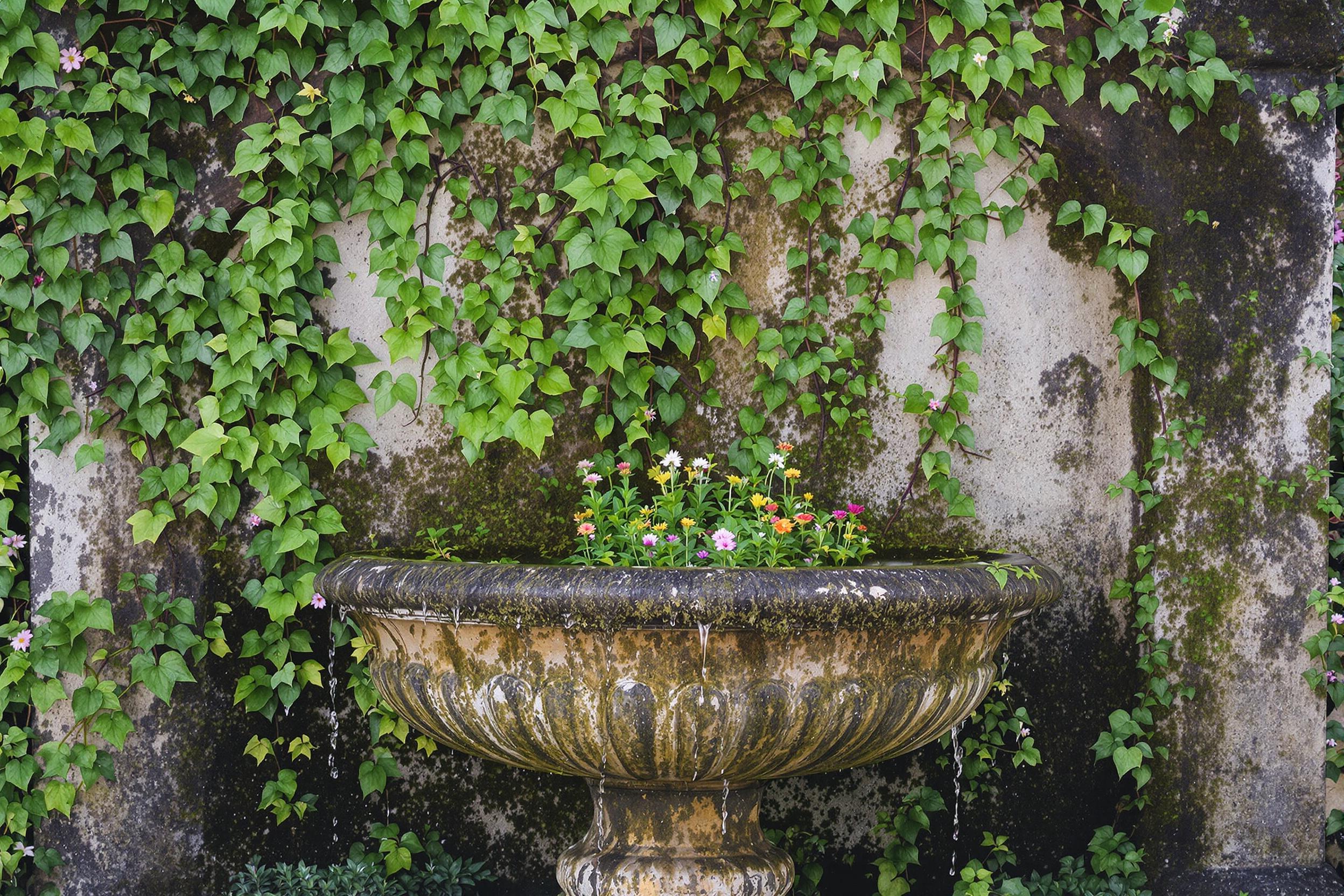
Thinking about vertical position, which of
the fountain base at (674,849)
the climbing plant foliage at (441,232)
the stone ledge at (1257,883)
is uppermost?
the climbing plant foliage at (441,232)

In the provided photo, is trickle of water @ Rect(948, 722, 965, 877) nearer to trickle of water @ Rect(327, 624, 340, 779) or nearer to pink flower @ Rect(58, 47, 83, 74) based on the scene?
trickle of water @ Rect(327, 624, 340, 779)

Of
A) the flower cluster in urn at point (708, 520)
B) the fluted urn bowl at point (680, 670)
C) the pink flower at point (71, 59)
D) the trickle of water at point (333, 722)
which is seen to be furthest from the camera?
the trickle of water at point (333, 722)

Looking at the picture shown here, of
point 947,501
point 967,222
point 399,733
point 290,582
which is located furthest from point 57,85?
point 947,501

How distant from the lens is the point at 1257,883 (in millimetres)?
2467

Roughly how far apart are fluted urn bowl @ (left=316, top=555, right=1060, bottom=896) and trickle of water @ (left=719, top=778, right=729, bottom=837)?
0.01 meters

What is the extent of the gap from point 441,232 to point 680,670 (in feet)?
4.62

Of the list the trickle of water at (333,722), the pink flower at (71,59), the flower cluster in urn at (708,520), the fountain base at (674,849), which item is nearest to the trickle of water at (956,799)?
the flower cluster in urn at (708,520)

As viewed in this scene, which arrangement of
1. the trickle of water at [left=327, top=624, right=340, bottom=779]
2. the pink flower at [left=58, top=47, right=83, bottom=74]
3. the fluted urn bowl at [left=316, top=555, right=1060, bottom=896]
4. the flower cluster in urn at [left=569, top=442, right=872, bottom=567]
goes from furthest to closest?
the trickle of water at [left=327, top=624, right=340, bottom=779] → the pink flower at [left=58, top=47, right=83, bottom=74] → the flower cluster in urn at [left=569, top=442, right=872, bottom=567] → the fluted urn bowl at [left=316, top=555, right=1060, bottom=896]

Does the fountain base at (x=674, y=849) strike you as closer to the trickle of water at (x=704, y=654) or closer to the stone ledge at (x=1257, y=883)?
the trickle of water at (x=704, y=654)

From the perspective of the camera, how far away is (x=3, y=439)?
248 centimetres

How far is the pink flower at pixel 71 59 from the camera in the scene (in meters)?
2.39

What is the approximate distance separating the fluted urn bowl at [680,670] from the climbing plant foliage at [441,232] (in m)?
0.65

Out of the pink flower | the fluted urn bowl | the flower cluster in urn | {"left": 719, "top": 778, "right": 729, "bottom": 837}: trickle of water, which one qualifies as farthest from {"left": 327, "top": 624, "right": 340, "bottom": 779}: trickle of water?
the pink flower

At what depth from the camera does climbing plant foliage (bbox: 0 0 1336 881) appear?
7.96ft
